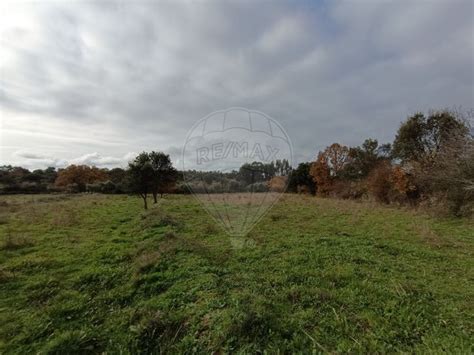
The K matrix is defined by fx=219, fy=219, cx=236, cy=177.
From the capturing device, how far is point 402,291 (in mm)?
4121

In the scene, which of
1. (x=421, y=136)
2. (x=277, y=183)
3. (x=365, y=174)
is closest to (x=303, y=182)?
(x=365, y=174)

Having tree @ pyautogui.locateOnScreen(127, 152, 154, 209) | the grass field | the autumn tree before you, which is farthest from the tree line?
the autumn tree

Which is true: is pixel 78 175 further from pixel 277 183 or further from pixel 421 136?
pixel 421 136

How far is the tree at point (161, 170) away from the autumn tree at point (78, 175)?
1255 inches

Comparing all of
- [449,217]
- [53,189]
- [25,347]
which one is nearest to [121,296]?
[25,347]

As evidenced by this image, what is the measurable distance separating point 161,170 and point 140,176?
6.62 feet

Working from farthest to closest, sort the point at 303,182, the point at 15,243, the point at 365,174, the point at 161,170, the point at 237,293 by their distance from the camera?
the point at 303,182 → the point at 365,174 → the point at 161,170 → the point at 15,243 → the point at 237,293

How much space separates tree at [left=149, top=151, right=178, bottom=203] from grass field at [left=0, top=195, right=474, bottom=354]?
25.6ft

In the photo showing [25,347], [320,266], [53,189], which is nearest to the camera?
[25,347]

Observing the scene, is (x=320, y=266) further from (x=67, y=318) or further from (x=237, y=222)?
(x=67, y=318)

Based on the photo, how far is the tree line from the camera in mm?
6023

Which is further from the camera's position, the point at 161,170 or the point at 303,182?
the point at 303,182

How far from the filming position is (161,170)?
16.0m

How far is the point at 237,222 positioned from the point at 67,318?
A: 13.3 feet
